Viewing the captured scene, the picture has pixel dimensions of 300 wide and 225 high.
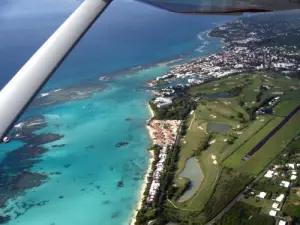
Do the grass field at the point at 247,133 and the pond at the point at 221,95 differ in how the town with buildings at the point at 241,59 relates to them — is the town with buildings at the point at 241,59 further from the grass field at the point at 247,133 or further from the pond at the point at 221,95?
the grass field at the point at 247,133

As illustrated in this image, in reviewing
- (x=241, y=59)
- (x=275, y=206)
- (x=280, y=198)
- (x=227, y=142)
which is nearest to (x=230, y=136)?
(x=227, y=142)

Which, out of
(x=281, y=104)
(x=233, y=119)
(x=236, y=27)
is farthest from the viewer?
(x=236, y=27)

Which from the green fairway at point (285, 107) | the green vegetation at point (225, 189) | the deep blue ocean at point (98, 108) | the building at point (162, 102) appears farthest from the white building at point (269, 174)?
the building at point (162, 102)

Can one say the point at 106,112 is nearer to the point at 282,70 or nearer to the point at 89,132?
the point at 89,132

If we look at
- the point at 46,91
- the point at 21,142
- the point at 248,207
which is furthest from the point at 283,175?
the point at 46,91

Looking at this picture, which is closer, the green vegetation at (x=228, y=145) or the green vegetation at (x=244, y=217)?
the green vegetation at (x=244, y=217)

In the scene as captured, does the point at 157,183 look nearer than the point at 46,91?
Yes

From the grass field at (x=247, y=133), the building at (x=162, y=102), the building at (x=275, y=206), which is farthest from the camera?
the building at (x=162, y=102)
